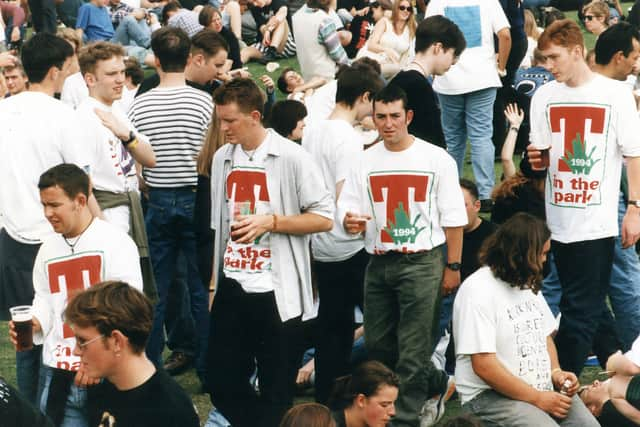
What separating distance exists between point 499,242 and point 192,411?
6.71ft

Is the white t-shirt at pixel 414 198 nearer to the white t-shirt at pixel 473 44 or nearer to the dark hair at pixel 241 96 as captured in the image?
the dark hair at pixel 241 96

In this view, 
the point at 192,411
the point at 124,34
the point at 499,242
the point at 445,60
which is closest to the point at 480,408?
the point at 499,242

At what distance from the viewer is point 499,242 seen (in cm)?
538

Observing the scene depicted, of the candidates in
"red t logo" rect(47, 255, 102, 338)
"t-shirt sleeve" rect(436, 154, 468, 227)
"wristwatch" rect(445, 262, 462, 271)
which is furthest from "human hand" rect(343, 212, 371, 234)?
"red t logo" rect(47, 255, 102, 338)

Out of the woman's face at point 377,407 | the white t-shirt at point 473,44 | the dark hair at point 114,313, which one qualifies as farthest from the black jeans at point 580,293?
the white t-shirt at point 473,44

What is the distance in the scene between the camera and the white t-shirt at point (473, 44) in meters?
9.43

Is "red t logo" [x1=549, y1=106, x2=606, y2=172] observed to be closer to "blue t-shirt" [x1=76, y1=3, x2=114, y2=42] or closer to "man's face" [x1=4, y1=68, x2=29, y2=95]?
"man's face" [x1=4, y1=68, x2=29, y2=95]

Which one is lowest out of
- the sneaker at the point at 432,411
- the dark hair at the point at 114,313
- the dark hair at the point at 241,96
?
Result: the sneaker at the point at 432,411

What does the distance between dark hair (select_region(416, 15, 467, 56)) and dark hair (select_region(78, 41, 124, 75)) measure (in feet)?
5.93

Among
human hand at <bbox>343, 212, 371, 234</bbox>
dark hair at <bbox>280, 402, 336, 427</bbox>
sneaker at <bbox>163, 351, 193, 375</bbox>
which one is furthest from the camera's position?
sneaker at <bbox>163, 351, 193, 375</bbox>

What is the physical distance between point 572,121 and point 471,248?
3.58ft

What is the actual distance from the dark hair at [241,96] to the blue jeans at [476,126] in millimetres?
4261

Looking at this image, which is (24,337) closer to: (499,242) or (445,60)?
(499,242)

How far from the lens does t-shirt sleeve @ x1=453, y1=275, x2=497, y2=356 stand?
5254 millimetres
